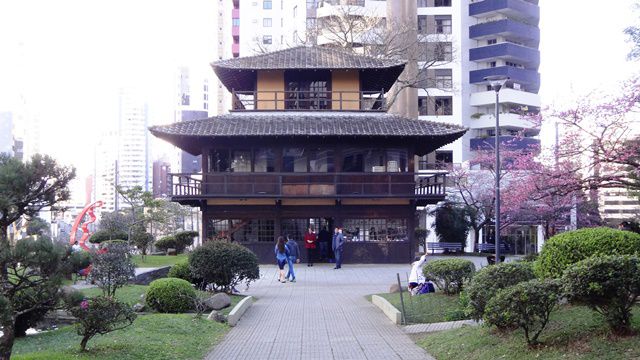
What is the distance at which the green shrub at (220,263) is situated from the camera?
1902cm

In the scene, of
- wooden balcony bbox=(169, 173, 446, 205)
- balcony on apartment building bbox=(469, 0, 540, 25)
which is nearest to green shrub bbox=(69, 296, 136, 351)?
wooden balcony bbox=(169, 173, 446, 205)

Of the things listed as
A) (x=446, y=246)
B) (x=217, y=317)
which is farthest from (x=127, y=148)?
(x=217, y=317)

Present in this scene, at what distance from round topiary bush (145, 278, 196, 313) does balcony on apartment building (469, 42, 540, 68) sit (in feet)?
153

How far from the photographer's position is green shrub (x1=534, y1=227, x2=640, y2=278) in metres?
10.3

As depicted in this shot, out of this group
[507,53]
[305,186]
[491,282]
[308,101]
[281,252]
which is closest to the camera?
[491,282]

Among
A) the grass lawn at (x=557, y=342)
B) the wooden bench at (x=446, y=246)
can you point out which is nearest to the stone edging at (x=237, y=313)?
the grass lawn at (x=557, y=342)

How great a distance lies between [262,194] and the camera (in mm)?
31062

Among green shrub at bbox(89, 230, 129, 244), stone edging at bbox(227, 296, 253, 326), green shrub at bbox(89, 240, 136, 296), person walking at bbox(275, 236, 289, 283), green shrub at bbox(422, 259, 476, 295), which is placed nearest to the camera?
stone edging at bbox(227, 296, 253, 326)

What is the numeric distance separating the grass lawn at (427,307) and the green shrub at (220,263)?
4.76m

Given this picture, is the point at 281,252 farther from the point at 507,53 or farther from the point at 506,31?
the point at 506,31

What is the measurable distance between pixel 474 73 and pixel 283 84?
94.1 ft

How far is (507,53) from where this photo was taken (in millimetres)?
56281

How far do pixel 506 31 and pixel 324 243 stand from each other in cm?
3281

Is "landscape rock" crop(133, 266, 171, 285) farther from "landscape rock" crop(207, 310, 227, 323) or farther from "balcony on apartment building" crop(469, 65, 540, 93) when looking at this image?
"balcony on apartment building" crop(469, 65, 540, 93)
